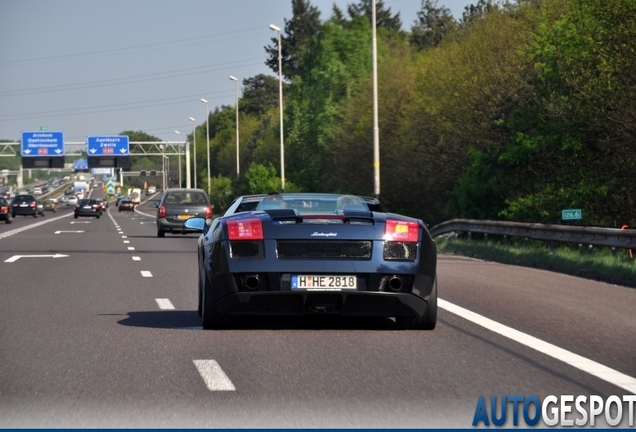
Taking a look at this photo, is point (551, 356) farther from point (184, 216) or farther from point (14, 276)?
point (184, 216)

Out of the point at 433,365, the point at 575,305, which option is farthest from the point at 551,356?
the point at 575,305

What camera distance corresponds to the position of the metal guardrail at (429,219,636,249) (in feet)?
65.4

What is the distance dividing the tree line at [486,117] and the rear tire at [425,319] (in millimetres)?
22210

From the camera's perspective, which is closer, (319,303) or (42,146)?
(319,303)

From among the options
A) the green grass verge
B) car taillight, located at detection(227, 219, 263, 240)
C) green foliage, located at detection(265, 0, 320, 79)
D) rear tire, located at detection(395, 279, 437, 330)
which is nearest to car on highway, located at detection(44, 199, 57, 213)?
green foliage, located at detection(265, 0, 320, 79)

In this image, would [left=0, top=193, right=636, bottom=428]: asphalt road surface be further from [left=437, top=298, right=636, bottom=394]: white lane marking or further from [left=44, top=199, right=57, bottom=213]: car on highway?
[left=44, top=199, right=57, bottom=213]: car on highway

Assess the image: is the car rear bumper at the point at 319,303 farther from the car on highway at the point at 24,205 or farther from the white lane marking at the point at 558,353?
the car on highway at the point at 24,205

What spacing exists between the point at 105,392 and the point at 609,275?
12.1 metres

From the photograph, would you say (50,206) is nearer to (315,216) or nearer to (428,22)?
(428,22)

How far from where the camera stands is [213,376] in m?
8.01

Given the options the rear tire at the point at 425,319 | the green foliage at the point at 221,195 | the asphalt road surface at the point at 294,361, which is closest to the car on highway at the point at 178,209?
the asphalt road surface at the point at 294,361

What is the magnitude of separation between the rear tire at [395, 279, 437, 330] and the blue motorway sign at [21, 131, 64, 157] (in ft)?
312

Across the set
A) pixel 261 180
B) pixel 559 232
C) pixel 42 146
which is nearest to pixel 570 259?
pixel 559 232

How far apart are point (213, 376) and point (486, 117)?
39010mm
